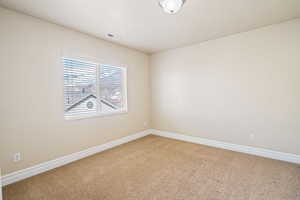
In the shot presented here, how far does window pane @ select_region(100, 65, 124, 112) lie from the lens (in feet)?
10.5

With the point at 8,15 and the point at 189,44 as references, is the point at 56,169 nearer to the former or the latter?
the point at 8,15

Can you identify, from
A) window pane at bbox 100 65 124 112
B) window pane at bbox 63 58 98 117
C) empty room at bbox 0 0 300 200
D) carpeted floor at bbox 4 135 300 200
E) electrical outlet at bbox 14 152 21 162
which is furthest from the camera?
window pane at bbox 100 65 124 112

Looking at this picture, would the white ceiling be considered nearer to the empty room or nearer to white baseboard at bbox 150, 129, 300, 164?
the empty room

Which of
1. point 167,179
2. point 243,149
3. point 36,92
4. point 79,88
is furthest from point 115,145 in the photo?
point 243,149

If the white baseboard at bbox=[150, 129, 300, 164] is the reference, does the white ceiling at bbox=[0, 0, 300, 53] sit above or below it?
above

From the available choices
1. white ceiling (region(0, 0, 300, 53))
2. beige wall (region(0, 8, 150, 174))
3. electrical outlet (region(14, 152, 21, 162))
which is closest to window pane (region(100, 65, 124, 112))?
beige wall (region(0, 8, 150, 174))

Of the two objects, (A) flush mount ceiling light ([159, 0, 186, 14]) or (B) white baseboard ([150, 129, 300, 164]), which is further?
(B) white baseboard ([150, 129, 300, 164])

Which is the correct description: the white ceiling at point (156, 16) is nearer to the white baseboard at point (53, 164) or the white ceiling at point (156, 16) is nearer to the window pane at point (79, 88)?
the window pane at point (79, 88)

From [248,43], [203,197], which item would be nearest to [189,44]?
[248,43]

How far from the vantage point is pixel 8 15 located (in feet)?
6.44

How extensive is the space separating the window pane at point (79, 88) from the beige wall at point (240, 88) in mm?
2036

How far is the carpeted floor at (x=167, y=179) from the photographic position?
1704mm

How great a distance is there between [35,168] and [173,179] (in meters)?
2.22

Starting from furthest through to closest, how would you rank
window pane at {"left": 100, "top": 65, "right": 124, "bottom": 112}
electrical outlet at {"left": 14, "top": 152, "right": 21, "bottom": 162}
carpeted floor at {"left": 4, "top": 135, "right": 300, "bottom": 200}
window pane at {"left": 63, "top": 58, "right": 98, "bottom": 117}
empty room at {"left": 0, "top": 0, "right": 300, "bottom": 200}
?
window pane at {"left": 100, "top": 65, "right": 124, "bottom": 112} → window pane at {"left": 63, "top": 58, "right": 98, "bottom": 117} → electrical outlet at {"left": 14, "top": 152, "right": 21, "bottom": 162} → empty room at {"left": 0, "top": 0, "right": 300, "bottom": 200} → carpeted floor at {"left": 4, "top": 135, "right": 300, "bottom": 200}
